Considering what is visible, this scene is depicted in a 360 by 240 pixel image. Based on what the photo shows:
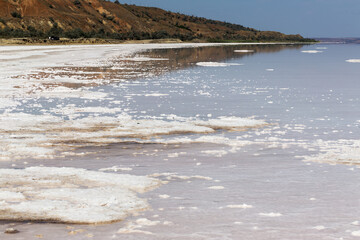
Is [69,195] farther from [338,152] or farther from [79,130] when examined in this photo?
[79,130]

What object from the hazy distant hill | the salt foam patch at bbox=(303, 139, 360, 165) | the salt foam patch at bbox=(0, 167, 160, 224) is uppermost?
the hazy distant hill

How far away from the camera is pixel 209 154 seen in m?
9.70

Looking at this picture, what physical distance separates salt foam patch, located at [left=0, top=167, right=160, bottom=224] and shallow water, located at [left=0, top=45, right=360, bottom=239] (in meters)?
0.22

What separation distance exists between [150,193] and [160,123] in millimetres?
5831

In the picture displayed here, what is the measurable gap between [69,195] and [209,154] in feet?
10.7

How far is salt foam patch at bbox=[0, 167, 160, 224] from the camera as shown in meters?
6.31

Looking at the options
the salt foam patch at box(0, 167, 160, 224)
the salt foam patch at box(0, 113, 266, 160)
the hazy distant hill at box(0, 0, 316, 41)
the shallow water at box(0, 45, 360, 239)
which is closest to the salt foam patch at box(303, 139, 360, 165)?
the shallow water at box(0, 45, 360, 239)

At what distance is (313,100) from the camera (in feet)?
60.7

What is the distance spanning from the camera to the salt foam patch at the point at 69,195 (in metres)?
6.31

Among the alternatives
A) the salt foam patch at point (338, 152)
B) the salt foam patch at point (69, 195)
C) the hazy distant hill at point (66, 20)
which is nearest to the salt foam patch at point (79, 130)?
the salt foam patch at point (69, 195)

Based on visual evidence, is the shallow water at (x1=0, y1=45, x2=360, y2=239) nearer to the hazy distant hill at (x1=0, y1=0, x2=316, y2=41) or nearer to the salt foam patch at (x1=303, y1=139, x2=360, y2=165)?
the salt foam patch at (x1=303, y1=139, x2=360, y2=165)

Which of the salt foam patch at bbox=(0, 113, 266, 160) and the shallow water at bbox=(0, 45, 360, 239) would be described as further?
the salt foam patch at bbox=(0, 113, 266, 160)

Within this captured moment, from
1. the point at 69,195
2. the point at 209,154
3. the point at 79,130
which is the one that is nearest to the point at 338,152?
the point at 209,154

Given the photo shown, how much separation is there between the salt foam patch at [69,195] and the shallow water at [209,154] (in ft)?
0.71
